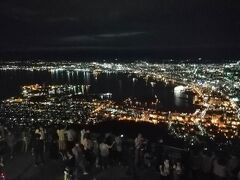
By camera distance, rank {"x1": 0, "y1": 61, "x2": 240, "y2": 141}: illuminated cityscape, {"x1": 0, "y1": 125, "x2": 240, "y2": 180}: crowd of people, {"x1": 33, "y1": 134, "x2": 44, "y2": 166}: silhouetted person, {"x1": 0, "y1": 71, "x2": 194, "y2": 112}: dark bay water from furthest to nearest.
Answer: {"x1": 0, "y1": 71, "x2": 194, "y2": 112}: dark bay water, {"x1": 0, "y1": 61, "x2": 240, "y2": 141}: illuminated cityscape, {"x1": 33, "y1": 134, "x2": 44, "y2": 166}: silhouetted person, {"x1": 0, "y1": 125, "x2": 240, "y2": 180}: crowd of people

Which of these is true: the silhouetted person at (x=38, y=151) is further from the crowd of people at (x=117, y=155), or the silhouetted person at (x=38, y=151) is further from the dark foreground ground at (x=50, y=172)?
the dark foreground ground at (x=50, y=172)

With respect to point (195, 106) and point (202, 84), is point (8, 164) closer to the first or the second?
point (195, 106)

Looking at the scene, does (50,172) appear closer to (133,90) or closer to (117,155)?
(117,155)

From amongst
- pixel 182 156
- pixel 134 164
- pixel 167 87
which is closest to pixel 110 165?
pixel 134 164

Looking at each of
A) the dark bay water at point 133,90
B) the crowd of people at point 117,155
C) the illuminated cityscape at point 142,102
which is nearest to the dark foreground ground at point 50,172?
the crowd of people at point 117,155

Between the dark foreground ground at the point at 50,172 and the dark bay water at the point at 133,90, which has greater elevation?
the dark foreground ground at the point at 50,172

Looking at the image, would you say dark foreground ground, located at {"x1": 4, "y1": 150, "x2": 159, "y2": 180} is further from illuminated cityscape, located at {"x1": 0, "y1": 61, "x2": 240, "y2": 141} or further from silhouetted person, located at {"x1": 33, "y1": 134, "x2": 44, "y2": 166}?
illuminated cityscape, located at {"x1": 0, "y1": 61, "x2": 240, "y2": 141}

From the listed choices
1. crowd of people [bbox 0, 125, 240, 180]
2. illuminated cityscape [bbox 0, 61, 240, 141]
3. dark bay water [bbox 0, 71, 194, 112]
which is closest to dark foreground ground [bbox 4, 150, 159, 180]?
crowd of people [bbox 0, 125, 240, 180]

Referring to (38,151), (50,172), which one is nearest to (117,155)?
(50,172)

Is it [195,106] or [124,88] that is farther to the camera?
[124,88]
